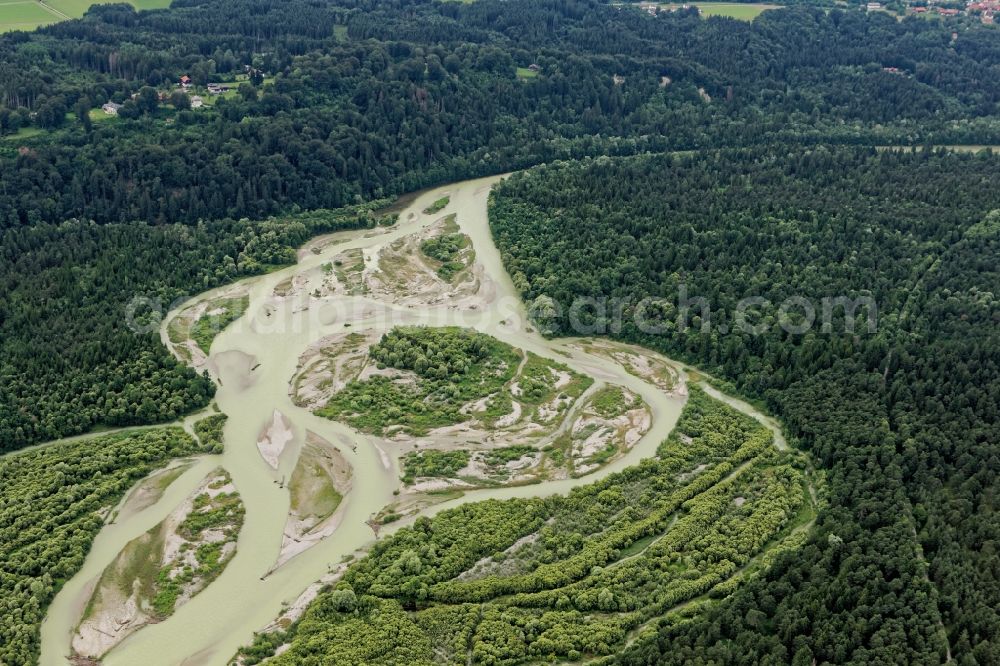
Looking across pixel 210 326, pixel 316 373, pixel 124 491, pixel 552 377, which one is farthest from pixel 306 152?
pixel 124 491

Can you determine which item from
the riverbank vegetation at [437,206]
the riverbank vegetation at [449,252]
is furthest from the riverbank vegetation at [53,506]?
the riverbank vegetation at [437,206]

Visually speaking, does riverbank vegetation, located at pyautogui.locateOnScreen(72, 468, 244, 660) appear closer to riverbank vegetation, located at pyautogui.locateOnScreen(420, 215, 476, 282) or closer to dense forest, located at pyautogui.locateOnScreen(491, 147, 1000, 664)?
dense forest, located at pyautogui.locateOnScreen(491, 147, 1000, 664)

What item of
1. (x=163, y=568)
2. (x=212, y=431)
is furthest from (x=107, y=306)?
(x=163, y=568)

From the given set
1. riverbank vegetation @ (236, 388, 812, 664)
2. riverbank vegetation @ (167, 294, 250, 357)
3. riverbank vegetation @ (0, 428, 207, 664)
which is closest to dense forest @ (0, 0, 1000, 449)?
riverbank vegetation @ (0, 428, 207, 664)

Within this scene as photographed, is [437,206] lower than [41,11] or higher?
lower

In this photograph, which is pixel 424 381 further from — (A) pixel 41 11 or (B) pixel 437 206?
(A) pixel 41 11

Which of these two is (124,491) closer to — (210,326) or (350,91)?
(210,326)
